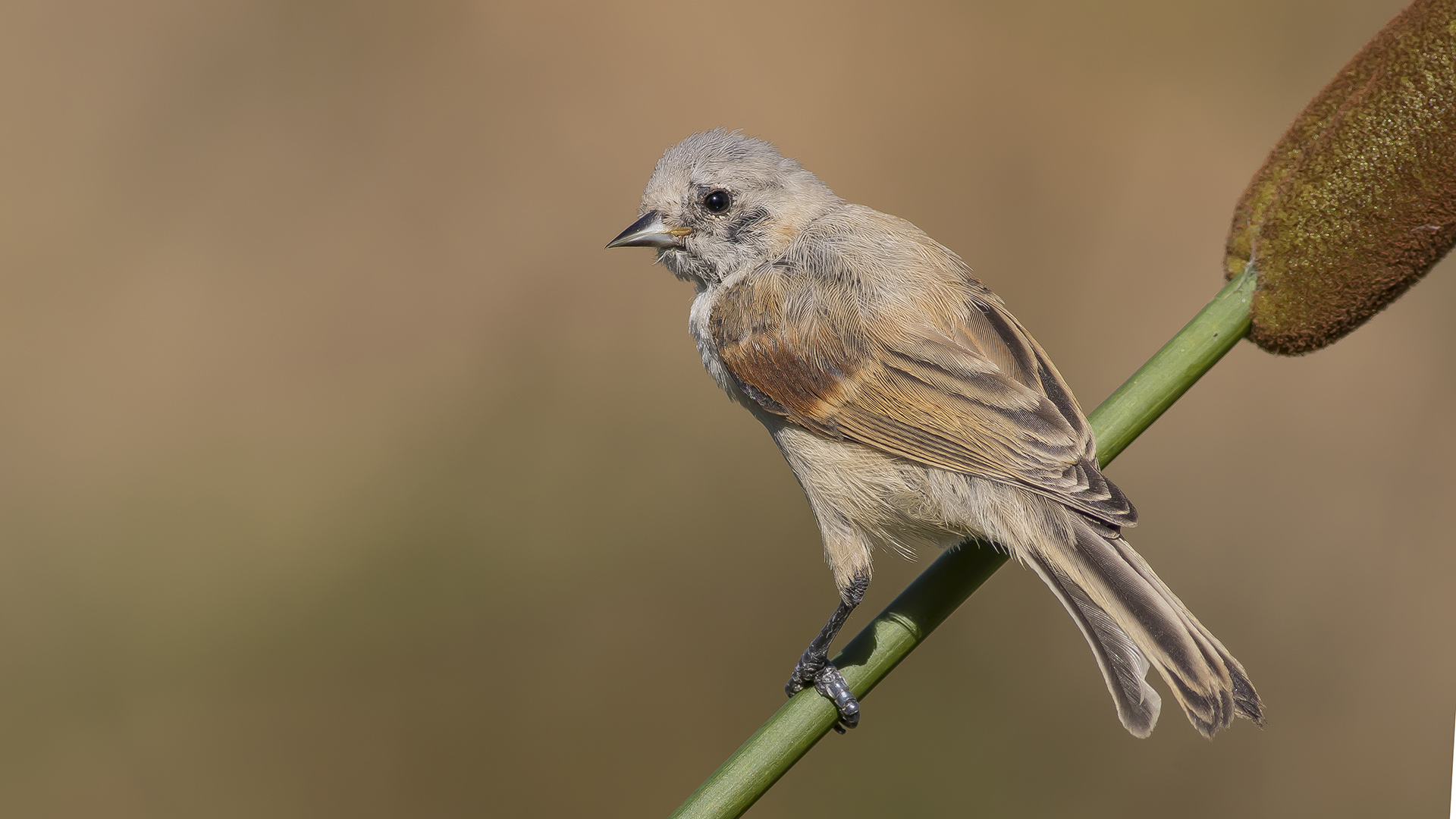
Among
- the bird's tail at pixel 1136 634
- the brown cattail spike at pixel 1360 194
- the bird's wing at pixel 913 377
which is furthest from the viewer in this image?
the bird's wing at pixel 913 377

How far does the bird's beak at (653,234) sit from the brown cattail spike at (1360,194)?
1605 mm

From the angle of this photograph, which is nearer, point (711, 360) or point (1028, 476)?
point (1028, 476)

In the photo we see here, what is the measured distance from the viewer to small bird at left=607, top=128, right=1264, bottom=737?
236 cm

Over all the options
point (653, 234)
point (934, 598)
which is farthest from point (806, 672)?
point (653, 234)

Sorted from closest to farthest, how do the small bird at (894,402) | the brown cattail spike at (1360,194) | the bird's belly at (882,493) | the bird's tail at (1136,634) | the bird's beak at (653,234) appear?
the brown cattail spike at (1360,194), the bird's tail at (1136,634), the small bird at (894,402), the bird's belly at (882,493), the bird's beak at (653,234)

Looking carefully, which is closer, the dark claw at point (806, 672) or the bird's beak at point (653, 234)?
the dark claw at point (806, 672)

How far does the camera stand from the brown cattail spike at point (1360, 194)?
6.33 ft

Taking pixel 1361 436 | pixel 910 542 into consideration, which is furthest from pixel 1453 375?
pixel 910 542

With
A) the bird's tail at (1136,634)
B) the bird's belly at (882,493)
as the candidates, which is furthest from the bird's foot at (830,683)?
the bird's tail at (1136,634)

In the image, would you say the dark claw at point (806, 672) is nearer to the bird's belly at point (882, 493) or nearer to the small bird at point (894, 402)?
the small bird at point (894, 402)

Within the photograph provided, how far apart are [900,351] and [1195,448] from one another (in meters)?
3.26

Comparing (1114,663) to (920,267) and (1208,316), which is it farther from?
(920,267)

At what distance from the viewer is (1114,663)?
2.35 meters

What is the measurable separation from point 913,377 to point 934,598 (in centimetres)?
72
